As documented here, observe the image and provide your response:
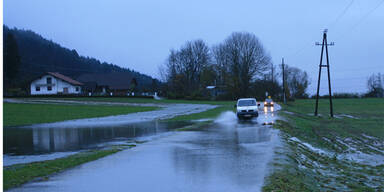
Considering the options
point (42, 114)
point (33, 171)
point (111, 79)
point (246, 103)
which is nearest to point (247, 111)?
point (246, 103)

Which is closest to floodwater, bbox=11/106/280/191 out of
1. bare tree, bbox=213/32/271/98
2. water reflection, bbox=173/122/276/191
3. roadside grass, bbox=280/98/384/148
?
water reflection, bbox=173/122/276/191

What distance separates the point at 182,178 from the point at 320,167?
4.47 meters

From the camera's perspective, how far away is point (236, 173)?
7844 millimetres

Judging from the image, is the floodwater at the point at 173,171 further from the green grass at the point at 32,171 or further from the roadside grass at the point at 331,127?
the roadside grass at the point at 331,127

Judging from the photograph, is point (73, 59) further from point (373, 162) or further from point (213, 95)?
point (373, 162)

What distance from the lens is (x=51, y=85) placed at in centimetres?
8388

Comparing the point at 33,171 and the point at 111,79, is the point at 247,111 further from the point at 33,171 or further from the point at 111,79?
the point at 111,79

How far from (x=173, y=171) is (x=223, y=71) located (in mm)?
80805

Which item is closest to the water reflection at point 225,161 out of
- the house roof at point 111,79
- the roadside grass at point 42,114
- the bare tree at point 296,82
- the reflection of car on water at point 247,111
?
the reflection of car on water at point 247,111

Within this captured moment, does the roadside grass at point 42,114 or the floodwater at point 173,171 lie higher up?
the roadside grass at point 42,114

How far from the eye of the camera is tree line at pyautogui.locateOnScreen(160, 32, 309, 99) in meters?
81.6

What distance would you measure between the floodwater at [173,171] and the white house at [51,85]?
77.3m

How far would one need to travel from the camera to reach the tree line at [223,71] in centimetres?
8156

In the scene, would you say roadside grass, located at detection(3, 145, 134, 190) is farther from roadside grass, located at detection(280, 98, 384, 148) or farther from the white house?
the white house
